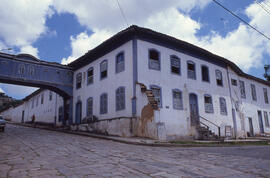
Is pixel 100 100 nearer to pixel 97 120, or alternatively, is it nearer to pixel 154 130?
pixel 97 120

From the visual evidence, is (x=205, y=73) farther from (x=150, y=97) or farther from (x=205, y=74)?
(x=150, y=97)

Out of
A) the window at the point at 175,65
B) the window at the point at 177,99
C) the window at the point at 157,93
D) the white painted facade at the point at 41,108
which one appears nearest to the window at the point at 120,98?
the window at the point at 157,93

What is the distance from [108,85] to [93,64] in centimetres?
330

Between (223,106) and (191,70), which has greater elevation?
(191,70)

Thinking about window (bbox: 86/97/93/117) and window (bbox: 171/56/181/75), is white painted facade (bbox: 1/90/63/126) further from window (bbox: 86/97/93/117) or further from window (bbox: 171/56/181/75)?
window (bbox: 171/56/181/75)

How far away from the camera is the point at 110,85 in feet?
50.9

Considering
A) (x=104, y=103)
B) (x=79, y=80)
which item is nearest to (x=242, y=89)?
(x=104, y=103)

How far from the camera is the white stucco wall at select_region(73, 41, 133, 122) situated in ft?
45.3

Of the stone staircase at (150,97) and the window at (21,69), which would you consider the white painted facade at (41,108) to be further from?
the stone staircase at (150,97)

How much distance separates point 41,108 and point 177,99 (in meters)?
20.7

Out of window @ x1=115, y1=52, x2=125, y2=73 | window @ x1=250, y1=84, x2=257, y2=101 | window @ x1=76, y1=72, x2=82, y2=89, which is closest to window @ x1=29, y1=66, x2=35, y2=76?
window @ x1=76, y1=72, x2=82, y2=89

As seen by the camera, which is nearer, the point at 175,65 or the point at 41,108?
the point at 175,65

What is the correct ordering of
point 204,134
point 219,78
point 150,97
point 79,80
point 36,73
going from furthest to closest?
point 79,80
point 219,78
point 36,73
point 204,134
point 150,97

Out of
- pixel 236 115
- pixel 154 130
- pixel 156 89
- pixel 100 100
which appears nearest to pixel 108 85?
pixel 100 100
